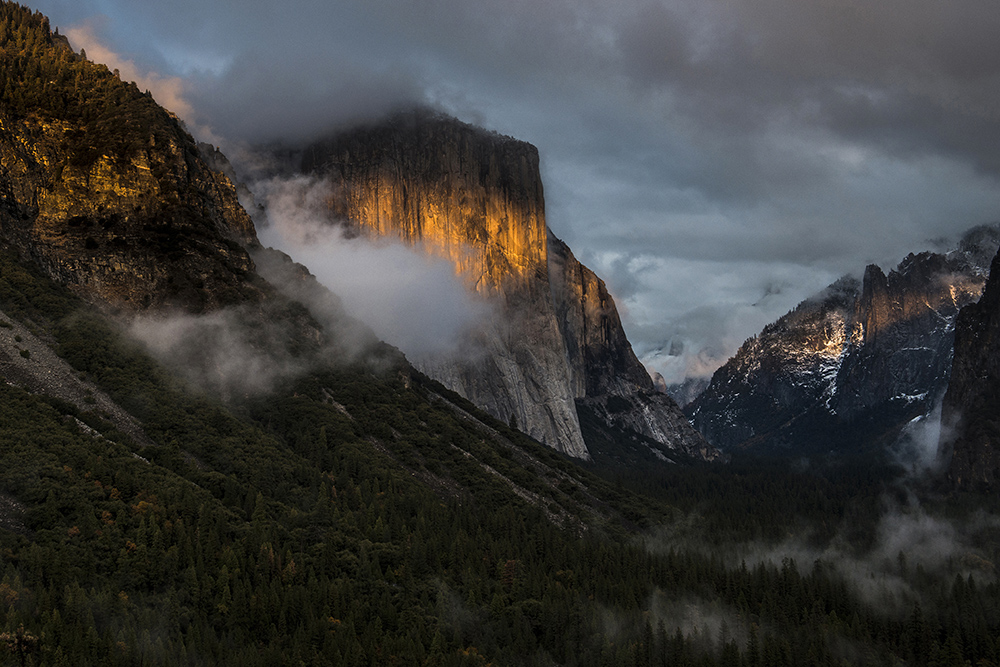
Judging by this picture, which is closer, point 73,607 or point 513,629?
point 73,607

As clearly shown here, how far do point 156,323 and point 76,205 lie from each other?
29.7 metres

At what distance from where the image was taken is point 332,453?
602 feet

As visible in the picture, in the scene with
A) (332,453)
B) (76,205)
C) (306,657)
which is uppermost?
(76,205)

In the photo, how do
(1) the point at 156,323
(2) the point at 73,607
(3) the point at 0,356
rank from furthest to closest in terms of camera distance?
(1) the point at 156,323 < (3) the point at 0,356 < (2) the point at 73,607

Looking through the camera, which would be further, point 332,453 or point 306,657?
point 332,453

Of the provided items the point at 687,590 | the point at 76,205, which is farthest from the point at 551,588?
the point at 76,205

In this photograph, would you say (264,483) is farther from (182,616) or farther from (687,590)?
(687,590)

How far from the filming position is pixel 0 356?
154750 millimetres

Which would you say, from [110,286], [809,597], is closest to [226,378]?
[110,286]

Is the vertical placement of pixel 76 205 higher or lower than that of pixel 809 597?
higher

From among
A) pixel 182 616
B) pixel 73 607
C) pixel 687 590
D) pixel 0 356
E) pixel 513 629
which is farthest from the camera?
pixel 687 590

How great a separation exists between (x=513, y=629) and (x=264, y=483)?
46648mm

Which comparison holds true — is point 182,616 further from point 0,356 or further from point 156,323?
point 156,323

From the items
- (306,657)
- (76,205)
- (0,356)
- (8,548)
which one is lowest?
(306,657)
